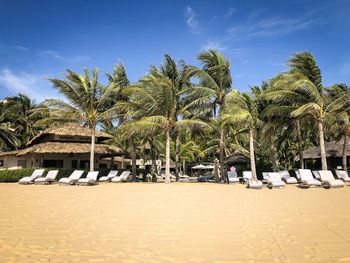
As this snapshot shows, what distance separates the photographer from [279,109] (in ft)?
63.3

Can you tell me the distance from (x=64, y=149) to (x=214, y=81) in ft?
39.5

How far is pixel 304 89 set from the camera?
18.0 metres

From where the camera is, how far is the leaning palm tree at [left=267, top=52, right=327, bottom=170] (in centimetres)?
1789

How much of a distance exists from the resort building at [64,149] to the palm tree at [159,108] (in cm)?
526

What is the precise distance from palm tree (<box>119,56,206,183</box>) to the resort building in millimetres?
5263

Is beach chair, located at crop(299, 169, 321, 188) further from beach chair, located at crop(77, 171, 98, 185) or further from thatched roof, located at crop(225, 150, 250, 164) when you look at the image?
beach chair, located at crop(77, 171, 98, 185)

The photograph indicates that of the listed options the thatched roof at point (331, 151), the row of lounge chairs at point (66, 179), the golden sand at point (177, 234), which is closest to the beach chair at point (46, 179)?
the row of lounge chairs at point (66, 179)

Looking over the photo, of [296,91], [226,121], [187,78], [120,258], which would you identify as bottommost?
[120,258]

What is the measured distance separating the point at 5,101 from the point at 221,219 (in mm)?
33854

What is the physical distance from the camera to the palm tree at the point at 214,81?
68.3ft

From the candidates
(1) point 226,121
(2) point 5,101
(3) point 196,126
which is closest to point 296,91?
(1) point 226,121

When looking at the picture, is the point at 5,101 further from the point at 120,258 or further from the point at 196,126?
the point at 120,258

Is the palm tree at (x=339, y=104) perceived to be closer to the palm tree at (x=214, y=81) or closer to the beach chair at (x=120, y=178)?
the palm tree at (x=214, y=81)

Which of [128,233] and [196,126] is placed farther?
[196,126]
